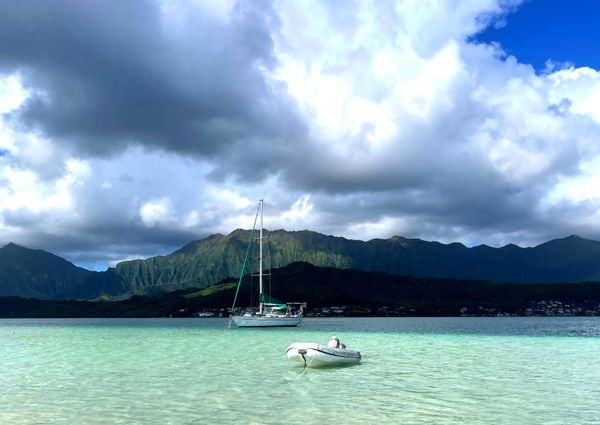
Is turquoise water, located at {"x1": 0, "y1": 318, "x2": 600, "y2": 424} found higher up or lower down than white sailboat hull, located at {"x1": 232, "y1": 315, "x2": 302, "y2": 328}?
lower down

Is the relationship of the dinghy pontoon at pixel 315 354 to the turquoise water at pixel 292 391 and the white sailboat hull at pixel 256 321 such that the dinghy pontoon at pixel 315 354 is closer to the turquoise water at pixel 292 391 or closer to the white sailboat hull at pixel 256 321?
the turquoise water at pixel 292 391

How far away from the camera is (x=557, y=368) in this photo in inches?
2108

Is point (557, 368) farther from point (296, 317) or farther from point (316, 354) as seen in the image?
point (296, 317)

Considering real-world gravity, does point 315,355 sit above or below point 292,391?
above

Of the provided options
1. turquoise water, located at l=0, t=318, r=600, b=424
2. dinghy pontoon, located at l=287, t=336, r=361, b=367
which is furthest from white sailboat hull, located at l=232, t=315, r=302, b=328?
dinghy pontoon, located at l=287, t=336, r=361, b=367

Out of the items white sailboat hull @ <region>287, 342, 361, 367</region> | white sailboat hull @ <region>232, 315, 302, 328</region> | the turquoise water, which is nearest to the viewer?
the turquoise water

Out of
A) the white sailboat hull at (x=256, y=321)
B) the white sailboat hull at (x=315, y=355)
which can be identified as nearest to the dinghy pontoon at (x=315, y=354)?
the white sailboat hull at (x=315, y=355)

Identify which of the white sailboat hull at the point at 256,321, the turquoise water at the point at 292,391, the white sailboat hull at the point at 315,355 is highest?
the white sailboat hull at the point at 256,321

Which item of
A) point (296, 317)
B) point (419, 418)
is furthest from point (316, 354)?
point (296, 317)

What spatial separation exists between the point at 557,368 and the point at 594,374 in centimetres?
463

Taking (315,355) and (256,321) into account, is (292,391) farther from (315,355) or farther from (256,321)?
(256,321)

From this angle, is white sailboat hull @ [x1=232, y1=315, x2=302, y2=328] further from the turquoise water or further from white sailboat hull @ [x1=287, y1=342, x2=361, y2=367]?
white sailboat hull @ [x1=287, y1=342, x2=361, y2=367]

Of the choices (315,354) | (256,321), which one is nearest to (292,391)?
(315,354)

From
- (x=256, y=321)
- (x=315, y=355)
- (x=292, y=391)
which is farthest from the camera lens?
(x=256, y=321)
